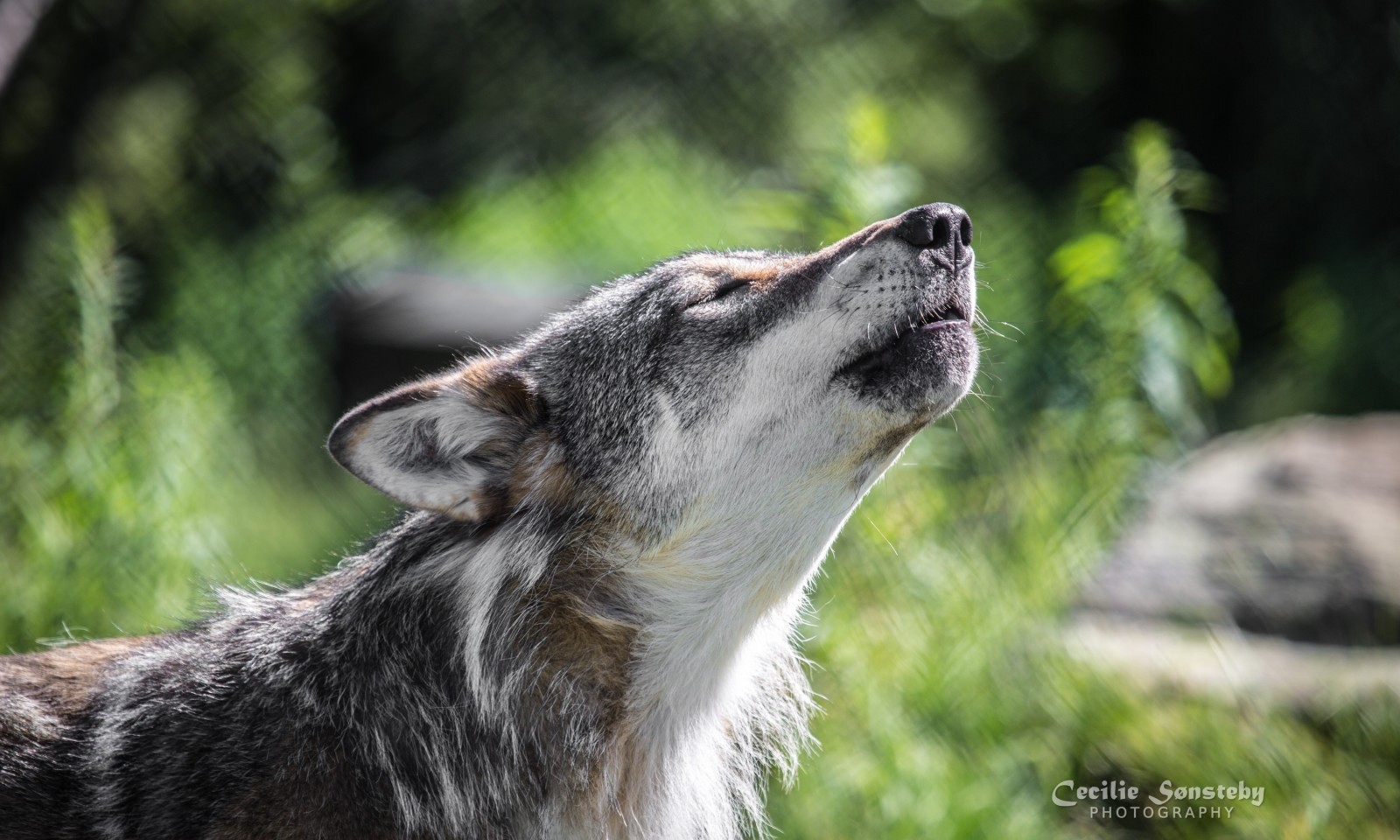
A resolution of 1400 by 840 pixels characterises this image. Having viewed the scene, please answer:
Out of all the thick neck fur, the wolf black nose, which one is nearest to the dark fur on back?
the thick neck fur

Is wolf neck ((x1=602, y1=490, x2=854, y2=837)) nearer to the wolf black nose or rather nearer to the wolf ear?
the wolf ear

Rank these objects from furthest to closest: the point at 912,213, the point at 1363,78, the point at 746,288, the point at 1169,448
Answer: the point at 1363,78
the point at 1169,448
the point at 746,288
the point at 912,213

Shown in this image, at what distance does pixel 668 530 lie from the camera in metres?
2.71

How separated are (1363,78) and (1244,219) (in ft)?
3.11

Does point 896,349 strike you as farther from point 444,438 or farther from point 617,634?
point 444,438

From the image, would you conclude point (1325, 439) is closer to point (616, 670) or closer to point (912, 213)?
point (912, 213)

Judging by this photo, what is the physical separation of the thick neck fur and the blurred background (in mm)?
753

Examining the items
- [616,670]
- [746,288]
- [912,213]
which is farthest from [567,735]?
[912,213]

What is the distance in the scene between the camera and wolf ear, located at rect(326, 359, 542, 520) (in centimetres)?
258

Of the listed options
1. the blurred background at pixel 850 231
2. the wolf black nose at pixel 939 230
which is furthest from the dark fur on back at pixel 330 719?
the wolf black nose at pixel 939 230

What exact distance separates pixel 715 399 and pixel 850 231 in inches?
61.1

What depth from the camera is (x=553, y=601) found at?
2754 mm

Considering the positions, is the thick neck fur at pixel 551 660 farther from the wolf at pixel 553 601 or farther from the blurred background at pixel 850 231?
the blurred background at pixel 850 231

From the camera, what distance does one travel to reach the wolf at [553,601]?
2.56 m
